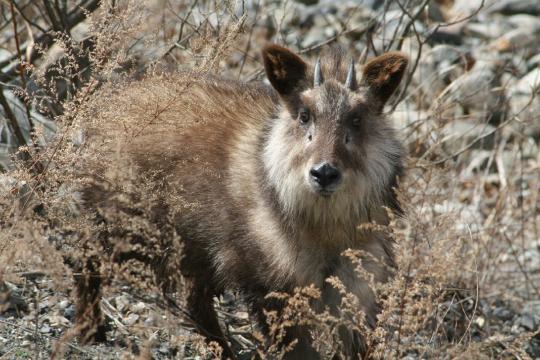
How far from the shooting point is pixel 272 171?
5.37 metres

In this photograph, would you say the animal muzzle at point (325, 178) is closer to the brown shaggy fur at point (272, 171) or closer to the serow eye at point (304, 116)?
the brown shaggy fur at point (272, 171)

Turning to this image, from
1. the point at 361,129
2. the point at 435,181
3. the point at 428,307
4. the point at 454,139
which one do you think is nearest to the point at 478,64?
the point at 454,139

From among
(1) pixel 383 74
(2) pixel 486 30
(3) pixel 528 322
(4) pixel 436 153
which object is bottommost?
(2) pixel 486 30

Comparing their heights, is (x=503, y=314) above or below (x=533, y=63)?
above

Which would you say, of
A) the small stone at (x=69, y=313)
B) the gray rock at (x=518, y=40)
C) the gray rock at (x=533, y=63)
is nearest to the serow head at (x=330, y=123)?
the small stone at (x=69, y=313)

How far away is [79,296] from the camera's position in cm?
572

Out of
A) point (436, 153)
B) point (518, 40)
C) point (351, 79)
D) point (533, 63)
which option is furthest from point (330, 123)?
point (518, 40)

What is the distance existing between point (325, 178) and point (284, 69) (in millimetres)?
933

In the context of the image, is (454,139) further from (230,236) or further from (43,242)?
(43,242)

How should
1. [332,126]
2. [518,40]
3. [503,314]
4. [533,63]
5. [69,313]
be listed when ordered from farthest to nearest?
1. [518,40]
2. [533,63]
3. [503,314]
4. [69,313]
5. [332,126]

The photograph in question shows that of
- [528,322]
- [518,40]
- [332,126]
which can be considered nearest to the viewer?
[332,126]

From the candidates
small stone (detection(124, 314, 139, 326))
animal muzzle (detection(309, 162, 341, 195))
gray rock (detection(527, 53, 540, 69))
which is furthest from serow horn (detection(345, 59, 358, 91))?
gray rock (detection(527, 53, 540, 69))

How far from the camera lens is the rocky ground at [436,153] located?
16.9 ft

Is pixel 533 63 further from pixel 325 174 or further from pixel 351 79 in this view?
pixel 325 174
